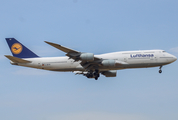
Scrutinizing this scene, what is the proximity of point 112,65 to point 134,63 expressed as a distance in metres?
3.96

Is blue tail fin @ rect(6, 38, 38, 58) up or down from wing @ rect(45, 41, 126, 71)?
up

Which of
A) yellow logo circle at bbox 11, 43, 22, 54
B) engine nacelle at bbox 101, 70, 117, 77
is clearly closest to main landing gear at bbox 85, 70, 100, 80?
engine nacelle at bbox 101, 70, 117, 77

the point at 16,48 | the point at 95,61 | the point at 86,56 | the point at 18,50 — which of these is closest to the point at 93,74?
the point at 95,61

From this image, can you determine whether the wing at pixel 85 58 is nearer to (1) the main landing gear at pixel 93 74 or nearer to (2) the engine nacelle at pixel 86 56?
(2) the engine nacelle at pixel 86 56

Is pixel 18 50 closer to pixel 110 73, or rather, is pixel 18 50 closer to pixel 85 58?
pixel 85 58

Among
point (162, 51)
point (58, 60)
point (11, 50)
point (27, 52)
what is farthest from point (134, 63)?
point (11, 50)

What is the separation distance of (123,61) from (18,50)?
1950 centimetres

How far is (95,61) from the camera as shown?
45.4 meters

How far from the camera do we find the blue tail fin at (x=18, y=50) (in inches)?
1960

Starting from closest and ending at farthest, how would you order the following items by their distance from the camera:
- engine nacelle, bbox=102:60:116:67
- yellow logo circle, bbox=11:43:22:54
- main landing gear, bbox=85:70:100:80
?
engine nacelle, bbox=102:60:116:67 < main landing gear, bbox=85:70:100:80 < yellow logo circle, bbox=11:43:22:54

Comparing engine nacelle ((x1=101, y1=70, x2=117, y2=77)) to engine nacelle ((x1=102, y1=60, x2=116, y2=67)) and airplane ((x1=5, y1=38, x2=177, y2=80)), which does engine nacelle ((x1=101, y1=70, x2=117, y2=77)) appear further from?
engine nacelle ((x1=102, y1=60, x2=116, y2=67))

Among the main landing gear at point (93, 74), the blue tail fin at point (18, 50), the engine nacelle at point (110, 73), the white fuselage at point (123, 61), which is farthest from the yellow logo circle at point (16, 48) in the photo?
the engine nacelle at point (110, 73)

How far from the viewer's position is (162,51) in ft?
155

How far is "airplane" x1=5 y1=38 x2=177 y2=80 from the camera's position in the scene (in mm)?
45031
